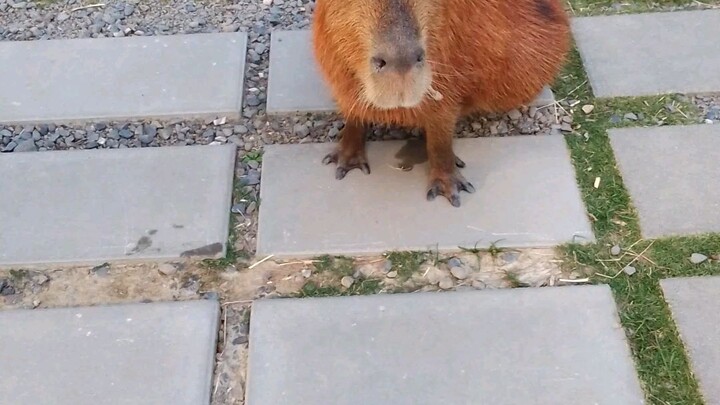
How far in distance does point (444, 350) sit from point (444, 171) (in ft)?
2.16

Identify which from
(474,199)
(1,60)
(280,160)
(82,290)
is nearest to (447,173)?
(474,199)

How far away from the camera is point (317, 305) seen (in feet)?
6.81

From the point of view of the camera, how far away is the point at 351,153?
2482 mm

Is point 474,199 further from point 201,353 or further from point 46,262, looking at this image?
point 46,262

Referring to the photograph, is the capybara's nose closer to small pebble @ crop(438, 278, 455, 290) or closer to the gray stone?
small pebble @ crop(438, 278, 455, 290)

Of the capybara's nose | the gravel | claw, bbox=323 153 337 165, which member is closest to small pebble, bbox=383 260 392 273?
claw, bbox=323 153 337 165

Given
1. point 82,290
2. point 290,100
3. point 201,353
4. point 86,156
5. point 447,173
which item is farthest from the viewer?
point 290,100

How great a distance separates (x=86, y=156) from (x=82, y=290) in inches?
22.6

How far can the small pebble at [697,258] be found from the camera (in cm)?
217

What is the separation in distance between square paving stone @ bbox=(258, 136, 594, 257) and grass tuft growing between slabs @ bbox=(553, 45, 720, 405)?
2.9 inches

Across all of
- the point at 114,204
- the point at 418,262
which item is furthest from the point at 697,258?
the point at 114,204

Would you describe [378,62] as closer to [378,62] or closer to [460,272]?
[378,62]

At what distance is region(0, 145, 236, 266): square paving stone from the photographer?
226 centimetres

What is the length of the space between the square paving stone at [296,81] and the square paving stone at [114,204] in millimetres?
319
